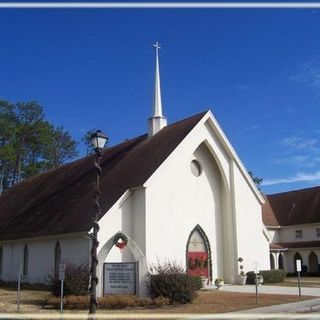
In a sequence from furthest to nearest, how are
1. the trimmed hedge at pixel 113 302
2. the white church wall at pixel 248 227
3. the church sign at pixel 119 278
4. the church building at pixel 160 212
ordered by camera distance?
the white church wall at pixel 248 227
the church building at pixel 160 212
the church sign at pixel 119 278
the trimmed hedge at pixel 113 302

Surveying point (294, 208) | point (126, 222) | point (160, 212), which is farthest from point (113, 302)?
point (294, 208)

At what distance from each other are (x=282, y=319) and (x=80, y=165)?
2679 centimetres

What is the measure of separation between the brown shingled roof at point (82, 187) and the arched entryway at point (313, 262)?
25155mm

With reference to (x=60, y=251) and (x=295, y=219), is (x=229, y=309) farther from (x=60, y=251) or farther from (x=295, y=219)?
(x=295, y=219)

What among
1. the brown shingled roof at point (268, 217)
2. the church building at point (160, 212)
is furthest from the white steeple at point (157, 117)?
the brown shingled roof at point (268, 217)

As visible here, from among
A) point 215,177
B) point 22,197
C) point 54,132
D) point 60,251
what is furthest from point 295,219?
point 54,132

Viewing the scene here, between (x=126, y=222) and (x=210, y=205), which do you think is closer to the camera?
(x=126, y=222)

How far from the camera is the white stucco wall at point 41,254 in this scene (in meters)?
30.1

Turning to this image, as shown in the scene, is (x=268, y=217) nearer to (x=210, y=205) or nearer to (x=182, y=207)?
(x=210, y=205)

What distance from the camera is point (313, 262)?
180 feet

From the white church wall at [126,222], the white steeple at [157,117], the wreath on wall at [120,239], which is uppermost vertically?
the white steeple at [157,117]

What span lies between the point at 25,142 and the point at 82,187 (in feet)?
138

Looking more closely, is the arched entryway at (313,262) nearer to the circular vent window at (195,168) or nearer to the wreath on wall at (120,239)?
the circular vent window at (195,168)

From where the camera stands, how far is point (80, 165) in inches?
1651
